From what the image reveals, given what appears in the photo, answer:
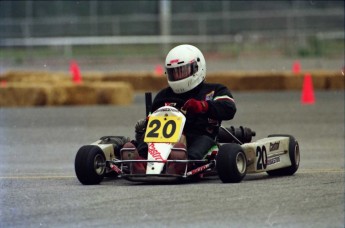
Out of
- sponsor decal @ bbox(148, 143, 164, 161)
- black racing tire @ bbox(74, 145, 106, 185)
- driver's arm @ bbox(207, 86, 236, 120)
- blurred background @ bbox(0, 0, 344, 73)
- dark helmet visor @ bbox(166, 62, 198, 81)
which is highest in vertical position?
dark helmet visor @ bbox(166, 62, 198, 81)

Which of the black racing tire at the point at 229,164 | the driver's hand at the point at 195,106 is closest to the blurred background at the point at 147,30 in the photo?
the driver's hand at the point at 195,106

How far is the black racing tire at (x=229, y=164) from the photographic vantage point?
865 cm

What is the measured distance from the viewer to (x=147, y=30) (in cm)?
3569

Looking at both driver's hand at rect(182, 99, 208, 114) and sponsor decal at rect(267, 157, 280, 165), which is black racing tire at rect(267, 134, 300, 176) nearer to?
sponsor decal at rect(267, 157, 280, 165)

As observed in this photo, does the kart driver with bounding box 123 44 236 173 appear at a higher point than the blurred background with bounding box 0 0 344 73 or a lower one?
higher

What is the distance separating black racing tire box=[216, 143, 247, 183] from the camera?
8648mm

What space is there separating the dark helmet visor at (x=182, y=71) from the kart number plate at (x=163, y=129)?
48 centimetres

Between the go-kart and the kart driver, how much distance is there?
105mm

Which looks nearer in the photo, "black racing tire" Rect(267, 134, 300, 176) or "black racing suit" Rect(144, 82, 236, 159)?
"black racing suit" Rect(144, 82, 236, 159)

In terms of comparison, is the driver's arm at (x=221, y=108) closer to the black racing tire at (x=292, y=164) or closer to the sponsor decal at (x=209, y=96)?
the sponsor decal at (x=209, y=96)

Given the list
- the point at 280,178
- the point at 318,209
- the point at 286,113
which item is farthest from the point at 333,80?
the point at 318,209

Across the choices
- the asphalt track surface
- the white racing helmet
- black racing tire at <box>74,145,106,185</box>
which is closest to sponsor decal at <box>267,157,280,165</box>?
the asphalt track surface

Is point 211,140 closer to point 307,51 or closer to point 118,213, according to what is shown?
point 118,213

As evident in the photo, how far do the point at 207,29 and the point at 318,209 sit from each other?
2816 centimetres
